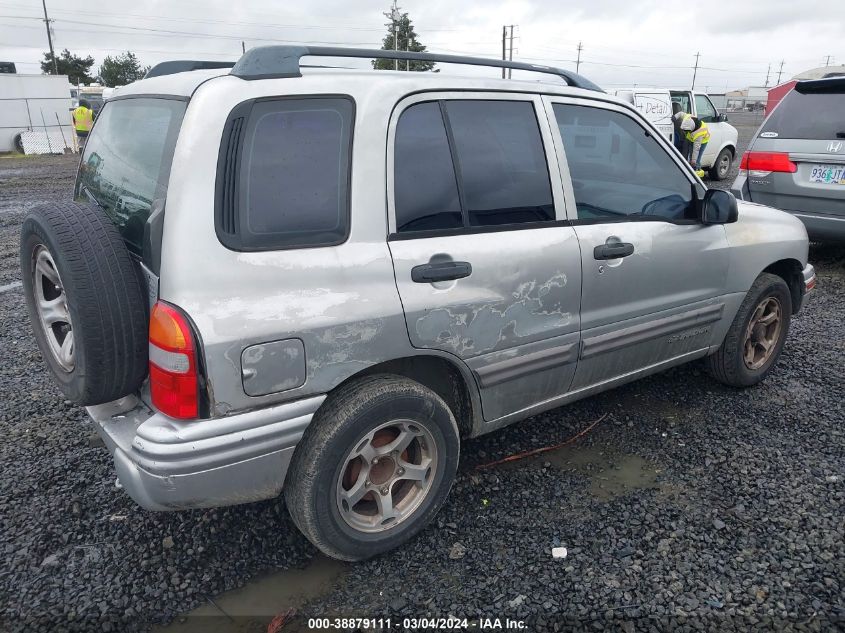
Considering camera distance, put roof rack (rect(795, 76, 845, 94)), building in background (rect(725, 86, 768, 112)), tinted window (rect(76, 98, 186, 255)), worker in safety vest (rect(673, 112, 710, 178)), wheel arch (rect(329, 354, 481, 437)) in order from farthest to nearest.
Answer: building in background (rect(725, 86, 768, 112)) → worker in safety vest (rect(673, 112, 710, 178)) → roof rack (rect(795, 76, 845, 94)) → wheel arch (rect(329, 354, 481, 437)) → tinted window (rect(76, 98, 186, 255))

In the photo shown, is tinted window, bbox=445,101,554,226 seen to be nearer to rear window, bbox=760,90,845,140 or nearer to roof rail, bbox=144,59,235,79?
roof rail, bbox=144,59,235,79

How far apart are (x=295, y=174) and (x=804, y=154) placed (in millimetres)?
5710

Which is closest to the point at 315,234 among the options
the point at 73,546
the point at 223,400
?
the point at 223,400

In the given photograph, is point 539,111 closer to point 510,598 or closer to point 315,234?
point 315,234

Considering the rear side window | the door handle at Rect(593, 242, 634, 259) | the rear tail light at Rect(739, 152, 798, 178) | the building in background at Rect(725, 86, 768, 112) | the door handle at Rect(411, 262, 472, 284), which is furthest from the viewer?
the building in background at Rect(725, 86, 768, 112)

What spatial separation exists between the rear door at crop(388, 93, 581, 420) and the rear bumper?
0.62m

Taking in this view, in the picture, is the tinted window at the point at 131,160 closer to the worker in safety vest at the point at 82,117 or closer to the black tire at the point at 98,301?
the black tire at the point at 98,301

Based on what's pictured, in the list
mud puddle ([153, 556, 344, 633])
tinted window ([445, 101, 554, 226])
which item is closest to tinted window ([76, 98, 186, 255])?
tinted window ([445, 101, 554, 226])

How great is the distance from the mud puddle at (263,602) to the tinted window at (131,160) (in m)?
1.36

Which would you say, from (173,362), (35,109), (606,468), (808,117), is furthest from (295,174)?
(35,109)

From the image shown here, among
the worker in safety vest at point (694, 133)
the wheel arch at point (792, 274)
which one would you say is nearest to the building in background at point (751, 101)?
the worker in safety vest at point (694, 133)

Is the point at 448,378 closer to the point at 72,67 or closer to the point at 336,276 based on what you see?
the point at 336,276

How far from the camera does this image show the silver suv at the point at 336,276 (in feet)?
6.70

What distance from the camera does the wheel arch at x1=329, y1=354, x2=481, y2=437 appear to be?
8.22 feet
